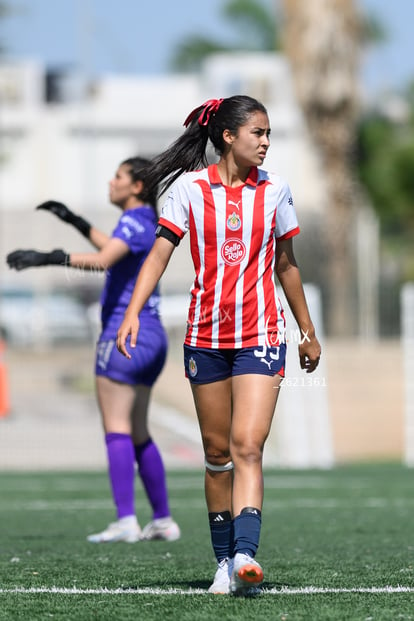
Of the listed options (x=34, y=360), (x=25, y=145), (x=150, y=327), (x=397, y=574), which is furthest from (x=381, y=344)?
(x=25, y=145)

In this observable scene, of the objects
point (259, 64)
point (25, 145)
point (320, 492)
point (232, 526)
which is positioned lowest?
point (320, 492)

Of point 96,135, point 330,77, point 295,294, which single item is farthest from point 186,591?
point 96,135

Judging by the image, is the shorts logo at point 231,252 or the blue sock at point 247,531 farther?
the shorts logo at point 231,252

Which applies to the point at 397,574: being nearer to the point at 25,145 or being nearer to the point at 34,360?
the point at 34,360

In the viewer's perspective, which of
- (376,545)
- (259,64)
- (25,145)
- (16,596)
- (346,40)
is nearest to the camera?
(16,596)

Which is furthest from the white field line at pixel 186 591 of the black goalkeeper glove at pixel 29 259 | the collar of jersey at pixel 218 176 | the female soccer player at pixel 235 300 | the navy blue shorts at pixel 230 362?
the black goalkeeper glove at pixel 29 259

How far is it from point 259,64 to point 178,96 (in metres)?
4.08

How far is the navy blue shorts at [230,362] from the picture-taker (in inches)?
219

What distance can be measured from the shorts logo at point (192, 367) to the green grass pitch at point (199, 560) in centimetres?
87

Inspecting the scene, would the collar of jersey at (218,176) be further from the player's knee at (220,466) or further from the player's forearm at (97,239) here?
the player's forearm at (97,239)

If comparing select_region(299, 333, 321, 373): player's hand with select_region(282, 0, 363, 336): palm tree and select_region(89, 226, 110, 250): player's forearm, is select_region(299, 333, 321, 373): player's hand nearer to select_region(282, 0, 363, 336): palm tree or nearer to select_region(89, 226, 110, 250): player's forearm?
select_region(89, 226, 110, 250): player's forearm

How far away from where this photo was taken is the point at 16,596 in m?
5.48

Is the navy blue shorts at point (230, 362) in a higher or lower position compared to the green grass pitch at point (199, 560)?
higher

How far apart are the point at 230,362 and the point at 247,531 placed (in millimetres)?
690
